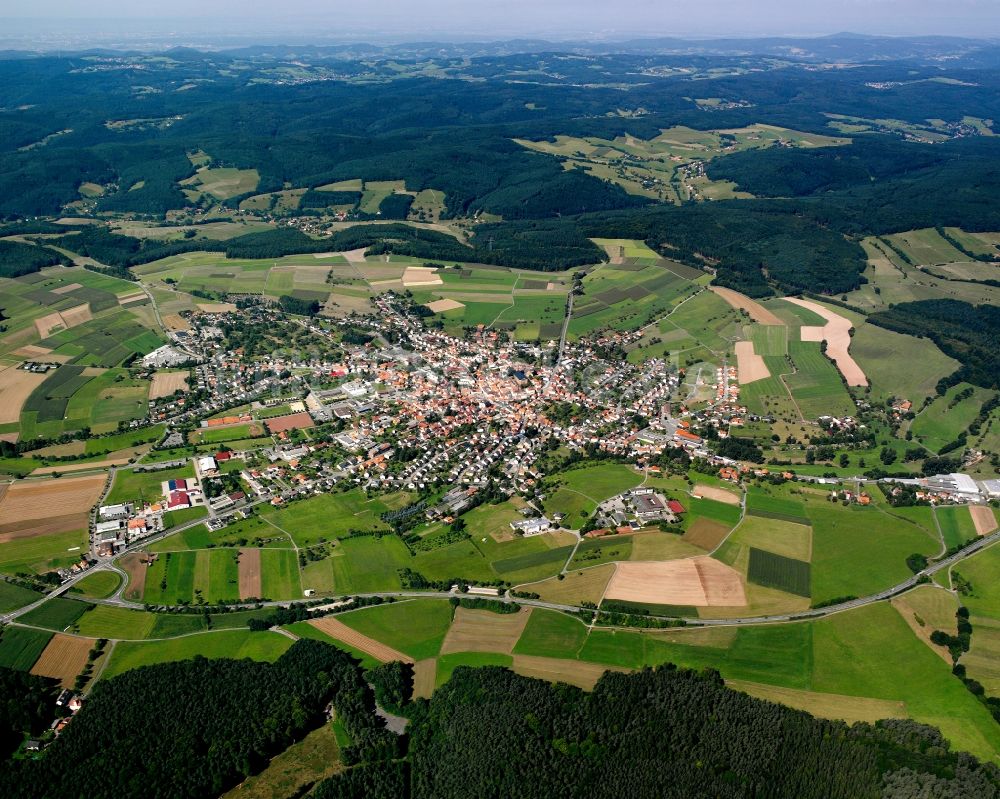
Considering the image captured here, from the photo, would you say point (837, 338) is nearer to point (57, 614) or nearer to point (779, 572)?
point (779, 572)

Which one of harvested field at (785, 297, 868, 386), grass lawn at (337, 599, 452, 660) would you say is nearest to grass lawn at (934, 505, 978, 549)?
harvested field at (785, 297, 868, 386)

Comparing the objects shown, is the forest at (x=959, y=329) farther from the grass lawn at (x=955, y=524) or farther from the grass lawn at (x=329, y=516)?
the grass lawn at (x=329, y=516)

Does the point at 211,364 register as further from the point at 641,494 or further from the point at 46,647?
the point at 641,494

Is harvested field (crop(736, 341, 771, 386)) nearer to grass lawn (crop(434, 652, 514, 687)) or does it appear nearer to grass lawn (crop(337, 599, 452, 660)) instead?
grass lawn (crop(337, 599, 452, 660))

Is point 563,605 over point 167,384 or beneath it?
beneath

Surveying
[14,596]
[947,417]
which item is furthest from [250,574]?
[947,417]
